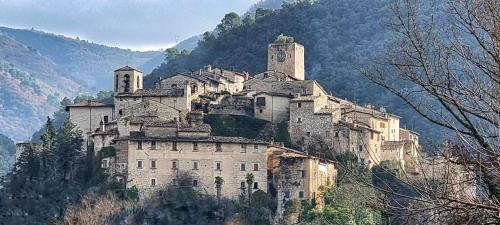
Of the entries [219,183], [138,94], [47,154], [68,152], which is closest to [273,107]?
[138,94]

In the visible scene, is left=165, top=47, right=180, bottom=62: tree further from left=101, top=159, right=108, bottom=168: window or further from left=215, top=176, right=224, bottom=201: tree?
left=215, top=176, right=224, bottom=201: tree

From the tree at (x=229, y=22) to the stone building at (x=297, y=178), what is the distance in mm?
56938

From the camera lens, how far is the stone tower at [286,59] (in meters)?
85.1

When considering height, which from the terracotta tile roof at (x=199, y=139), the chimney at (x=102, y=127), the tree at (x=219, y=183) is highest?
the chimney at (x=102, y=127)

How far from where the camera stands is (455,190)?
8.85 m

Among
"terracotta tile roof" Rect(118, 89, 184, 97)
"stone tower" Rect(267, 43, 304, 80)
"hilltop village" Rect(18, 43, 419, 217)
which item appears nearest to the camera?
"hilltop village" Rect(18, 43, 419, 217)

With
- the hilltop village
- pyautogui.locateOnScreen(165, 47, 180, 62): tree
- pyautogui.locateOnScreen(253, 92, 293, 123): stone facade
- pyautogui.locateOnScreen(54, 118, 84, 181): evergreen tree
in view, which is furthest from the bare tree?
Result: pyautogui.locateOnScreen(165, 47, 180, 62): tree

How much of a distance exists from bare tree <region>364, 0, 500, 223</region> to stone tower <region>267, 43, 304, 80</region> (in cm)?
7484

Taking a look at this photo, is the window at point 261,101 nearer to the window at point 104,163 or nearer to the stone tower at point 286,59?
the window at point 104,163

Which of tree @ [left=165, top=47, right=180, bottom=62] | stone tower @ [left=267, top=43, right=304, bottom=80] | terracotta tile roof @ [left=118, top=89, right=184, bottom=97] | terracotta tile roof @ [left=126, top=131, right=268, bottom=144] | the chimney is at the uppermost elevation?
tree @ [left=165, top=47, right=180, bottom=62]

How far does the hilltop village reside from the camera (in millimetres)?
61531

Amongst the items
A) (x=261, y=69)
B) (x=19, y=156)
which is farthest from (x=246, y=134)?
(x=261, y=69)

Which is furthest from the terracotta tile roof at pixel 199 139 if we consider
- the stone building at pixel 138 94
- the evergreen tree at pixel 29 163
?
the evergreen tree at pixel 29 163

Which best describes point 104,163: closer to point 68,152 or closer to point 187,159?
point 187,159
